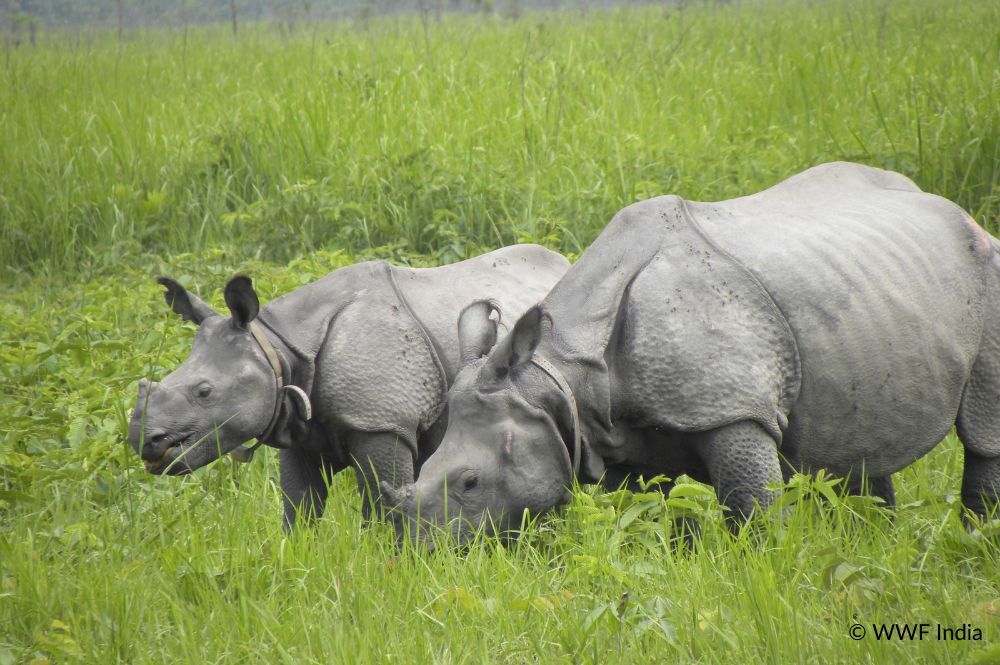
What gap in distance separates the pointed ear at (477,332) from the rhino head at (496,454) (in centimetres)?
11

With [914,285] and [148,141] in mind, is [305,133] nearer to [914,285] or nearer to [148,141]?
[148,141]

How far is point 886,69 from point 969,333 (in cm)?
534

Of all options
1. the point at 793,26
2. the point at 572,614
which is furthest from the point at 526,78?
the point at 572,614

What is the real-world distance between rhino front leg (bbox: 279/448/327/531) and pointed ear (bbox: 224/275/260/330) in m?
0.60

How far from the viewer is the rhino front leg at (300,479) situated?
4.30 meters

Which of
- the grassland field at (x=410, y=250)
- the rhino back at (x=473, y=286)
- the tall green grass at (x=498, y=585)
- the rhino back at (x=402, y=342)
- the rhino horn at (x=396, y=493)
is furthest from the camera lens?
the rhino back at (x=473, y=286)

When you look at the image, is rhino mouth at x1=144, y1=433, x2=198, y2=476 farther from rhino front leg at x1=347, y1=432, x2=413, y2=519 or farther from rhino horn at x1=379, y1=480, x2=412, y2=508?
rhino horn at x1=379, y1=480, x2=412, y2=508

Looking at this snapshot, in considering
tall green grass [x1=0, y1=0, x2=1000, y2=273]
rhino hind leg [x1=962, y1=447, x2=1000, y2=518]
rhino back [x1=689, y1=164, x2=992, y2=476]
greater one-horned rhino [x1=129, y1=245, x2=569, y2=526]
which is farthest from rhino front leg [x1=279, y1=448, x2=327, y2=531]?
Answer: tall green grass [x1=0, y1=0, x2=1000, y2=273]

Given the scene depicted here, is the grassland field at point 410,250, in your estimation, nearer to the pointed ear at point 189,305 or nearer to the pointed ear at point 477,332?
the pointed ear at point 189,305

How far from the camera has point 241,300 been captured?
3.91 metres

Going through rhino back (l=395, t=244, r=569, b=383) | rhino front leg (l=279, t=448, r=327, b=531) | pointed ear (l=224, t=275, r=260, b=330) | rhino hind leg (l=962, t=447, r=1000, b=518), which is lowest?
rhino front leg (l=279, t=448, r=327, b=531)

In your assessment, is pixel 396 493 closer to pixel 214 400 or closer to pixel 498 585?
pixel 498 585

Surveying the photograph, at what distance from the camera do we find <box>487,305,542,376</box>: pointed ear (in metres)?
3.24

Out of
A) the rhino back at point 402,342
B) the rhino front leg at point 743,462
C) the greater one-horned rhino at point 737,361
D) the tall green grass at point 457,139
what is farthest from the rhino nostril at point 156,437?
the tall green grass at point 457,139
